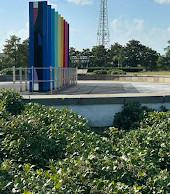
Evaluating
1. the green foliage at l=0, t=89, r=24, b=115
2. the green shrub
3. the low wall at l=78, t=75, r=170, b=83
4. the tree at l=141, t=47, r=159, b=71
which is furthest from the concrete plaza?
the tree at l=141, t=47, r=159, b=71

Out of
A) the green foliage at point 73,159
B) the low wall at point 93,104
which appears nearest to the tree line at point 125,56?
the low wall at point 93,104

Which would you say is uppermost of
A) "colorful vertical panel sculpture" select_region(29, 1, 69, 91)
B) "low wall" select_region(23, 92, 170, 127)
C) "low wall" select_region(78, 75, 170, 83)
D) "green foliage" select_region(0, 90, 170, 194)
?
"colorful vertical panel sculpture" select_region(29, 1, 69, 91)

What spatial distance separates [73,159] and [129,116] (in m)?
3.80

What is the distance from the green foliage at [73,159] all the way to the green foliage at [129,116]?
3.04ft

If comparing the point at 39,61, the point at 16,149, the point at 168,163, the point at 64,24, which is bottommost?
the point at 168,163

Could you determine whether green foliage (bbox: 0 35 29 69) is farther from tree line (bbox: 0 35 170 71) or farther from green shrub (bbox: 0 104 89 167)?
green shrub (bbox: 0 104 89 167)

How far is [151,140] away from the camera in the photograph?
4750 millimetres

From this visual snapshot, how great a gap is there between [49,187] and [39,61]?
1035cm

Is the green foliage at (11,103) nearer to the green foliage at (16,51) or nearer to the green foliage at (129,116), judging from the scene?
the green foliage at (129,116)

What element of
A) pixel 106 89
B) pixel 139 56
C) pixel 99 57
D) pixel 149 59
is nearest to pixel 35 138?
pixel 106 89

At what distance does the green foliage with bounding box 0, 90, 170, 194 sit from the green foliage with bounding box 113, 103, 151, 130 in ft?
3.04

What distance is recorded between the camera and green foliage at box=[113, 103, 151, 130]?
7.04 metres

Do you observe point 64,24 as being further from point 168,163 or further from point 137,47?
point 137,47

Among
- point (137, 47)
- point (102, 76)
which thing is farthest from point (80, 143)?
point (137, 47)
